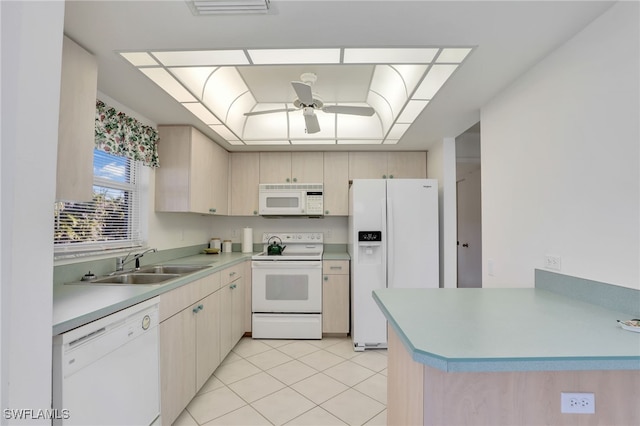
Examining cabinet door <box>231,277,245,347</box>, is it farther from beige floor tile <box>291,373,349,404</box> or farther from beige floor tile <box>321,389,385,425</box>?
beige floor tile <box>321,389,385,425</box>

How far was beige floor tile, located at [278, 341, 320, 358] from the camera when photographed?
2.94m

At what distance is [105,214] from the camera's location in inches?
88.5

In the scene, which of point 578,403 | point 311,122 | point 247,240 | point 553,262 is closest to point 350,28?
point 311,122

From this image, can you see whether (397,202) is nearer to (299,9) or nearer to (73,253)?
(299,9)

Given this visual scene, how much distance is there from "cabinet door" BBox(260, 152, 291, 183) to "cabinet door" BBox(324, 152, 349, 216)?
51cm

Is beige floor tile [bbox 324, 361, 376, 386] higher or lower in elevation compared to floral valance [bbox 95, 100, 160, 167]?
lower

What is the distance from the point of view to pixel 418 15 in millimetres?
1345

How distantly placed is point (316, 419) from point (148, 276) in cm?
161

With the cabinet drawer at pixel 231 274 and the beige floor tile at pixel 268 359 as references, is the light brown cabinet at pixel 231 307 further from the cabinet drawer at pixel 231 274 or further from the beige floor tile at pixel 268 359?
the beige floor tile at pixel 268 359

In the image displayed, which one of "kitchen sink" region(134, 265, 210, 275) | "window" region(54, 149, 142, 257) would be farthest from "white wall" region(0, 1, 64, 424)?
"kitchen sink" region(134, 265, 210, 275)

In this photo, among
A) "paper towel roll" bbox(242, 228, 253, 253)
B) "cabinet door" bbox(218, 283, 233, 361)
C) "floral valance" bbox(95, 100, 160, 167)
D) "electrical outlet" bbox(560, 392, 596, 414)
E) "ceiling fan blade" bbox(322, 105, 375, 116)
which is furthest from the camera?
"paper towel roll" bbox(242, 228, 253, 253)

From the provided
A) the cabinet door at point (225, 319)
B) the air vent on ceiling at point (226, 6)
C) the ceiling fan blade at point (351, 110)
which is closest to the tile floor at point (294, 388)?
the cabinet door at point (225, 319)

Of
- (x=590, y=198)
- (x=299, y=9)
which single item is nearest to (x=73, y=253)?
(x=299, y=9)

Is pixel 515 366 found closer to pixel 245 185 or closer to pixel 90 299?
pixel 90 299
